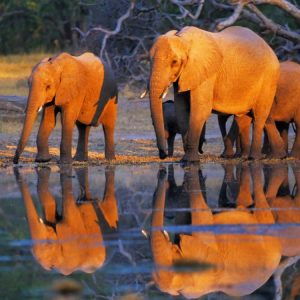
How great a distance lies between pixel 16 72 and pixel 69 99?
17742mm

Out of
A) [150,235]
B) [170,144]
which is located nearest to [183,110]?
[170,144]

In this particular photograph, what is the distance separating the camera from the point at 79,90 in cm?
1645

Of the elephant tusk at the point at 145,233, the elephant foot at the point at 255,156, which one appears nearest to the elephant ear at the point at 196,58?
the elephant foot at the point at 255,156

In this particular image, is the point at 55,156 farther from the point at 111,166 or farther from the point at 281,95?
Result: the point at 281,95

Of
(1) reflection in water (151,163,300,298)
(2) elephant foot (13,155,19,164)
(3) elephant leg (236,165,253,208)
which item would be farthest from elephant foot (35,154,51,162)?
(1) reflection in water (151,163,300,298)

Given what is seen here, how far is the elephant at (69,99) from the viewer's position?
15875 mm

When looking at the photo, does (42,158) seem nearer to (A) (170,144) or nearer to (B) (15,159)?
(B) (15,159)

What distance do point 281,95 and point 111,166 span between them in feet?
11.2

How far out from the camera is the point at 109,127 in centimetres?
1731

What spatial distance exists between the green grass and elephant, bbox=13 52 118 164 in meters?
10.2

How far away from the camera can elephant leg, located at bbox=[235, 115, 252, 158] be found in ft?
57.0

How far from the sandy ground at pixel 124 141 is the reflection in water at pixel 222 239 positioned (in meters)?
3.67

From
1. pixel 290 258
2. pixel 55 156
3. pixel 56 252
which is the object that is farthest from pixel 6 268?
pixel 55 156

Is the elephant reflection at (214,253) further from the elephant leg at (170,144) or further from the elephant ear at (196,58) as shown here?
the elephant leg at (170,144)
